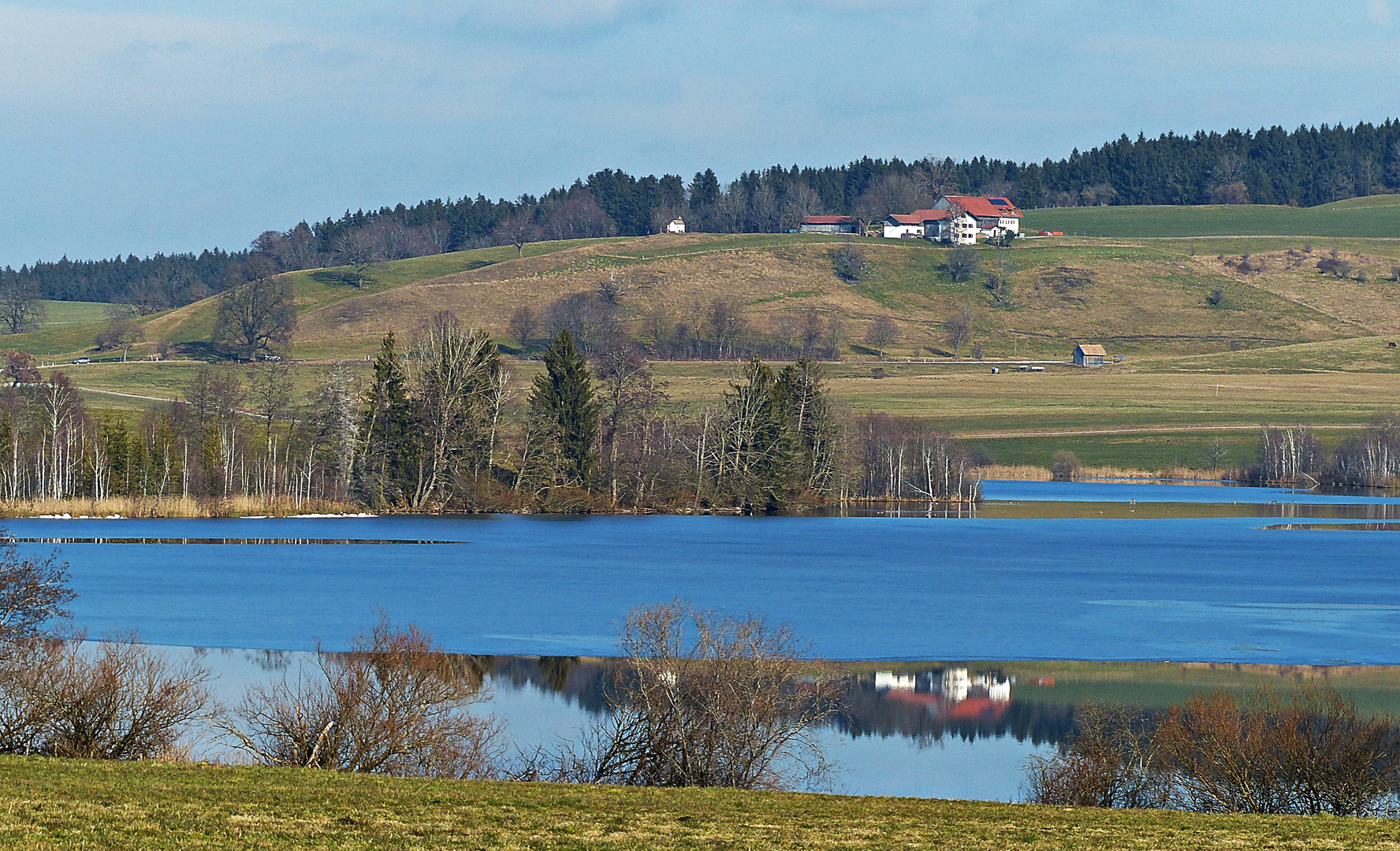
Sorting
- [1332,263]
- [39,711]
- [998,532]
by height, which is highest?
[1332,263]

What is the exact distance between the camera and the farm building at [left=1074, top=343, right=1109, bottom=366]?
508 feet

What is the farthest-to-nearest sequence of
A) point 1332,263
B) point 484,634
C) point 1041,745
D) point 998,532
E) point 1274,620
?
point 1332,263 → point 998,532 → point 1274,620 → point 484,634 → point 1041,745

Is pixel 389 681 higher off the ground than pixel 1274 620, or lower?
higher

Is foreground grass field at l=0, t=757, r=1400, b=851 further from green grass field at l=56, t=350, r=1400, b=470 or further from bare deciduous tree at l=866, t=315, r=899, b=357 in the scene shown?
bare deciduous tree at l=866, t=315, r=899, b=357

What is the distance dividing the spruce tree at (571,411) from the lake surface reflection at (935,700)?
174 feet

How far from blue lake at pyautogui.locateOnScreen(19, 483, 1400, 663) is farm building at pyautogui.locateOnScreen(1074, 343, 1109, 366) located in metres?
78.8

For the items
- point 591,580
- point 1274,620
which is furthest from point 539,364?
point 1274,620

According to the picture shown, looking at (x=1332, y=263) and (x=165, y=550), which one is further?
(x=1332, y=263)

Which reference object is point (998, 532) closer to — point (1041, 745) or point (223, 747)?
point (1041, 745)

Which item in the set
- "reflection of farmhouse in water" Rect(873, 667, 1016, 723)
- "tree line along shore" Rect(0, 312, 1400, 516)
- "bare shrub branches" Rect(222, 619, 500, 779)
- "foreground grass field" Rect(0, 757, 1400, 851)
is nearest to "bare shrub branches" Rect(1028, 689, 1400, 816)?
"foreground grass field" Rect(0, 757, 1400, 851)

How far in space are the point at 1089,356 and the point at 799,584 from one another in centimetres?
11203

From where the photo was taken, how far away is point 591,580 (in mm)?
50188

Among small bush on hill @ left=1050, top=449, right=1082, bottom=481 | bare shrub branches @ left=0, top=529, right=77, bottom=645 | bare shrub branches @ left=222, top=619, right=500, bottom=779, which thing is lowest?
small bush on hill @ left=1050, top=449, right=1082, bottom=481

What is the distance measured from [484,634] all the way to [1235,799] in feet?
69.5
